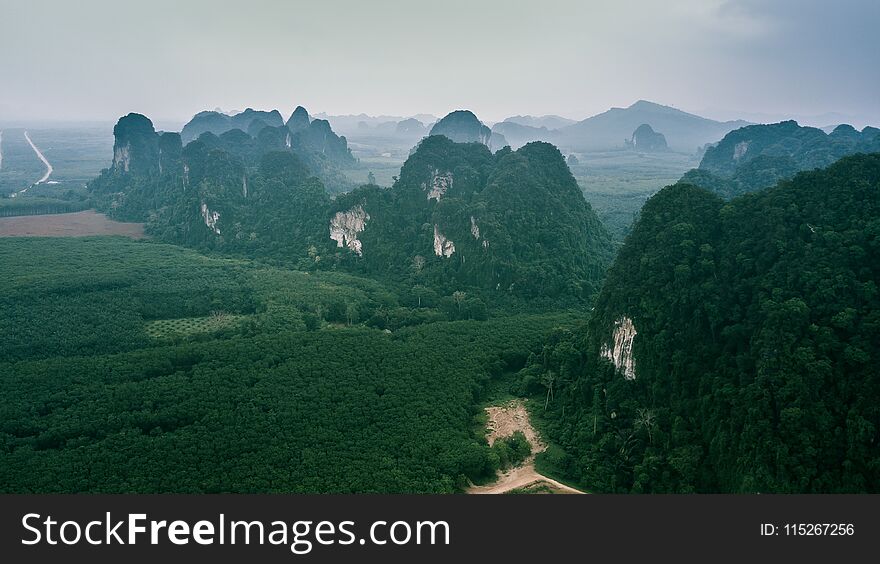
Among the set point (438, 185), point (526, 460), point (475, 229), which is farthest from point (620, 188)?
point (526, 460)

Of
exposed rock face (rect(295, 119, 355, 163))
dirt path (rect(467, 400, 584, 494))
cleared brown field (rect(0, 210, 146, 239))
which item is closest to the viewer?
dirt path (rect(467, 400, 584, 494))

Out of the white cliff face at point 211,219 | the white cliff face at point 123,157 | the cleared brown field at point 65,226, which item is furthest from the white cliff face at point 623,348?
the white cliff face at point 123,157

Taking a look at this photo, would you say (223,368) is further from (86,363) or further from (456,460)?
(456,460)

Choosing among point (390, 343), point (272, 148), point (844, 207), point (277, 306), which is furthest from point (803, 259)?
point (272, 148)

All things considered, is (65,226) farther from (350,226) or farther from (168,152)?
(350,226)

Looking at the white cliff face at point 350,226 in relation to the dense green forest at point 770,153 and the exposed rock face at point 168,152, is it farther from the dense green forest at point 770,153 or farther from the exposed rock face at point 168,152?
the exposed rock face at point 168,152

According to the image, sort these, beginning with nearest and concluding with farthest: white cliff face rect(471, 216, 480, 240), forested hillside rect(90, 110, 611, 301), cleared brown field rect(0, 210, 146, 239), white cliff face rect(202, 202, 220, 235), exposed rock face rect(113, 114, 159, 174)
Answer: forested hillside rect(90, 110, 611, 301), white cliff face rect(471, 216, 480, 240), white cliff face rect(202, 202, 220, 235), cleared brown field rect(0, 210, 146, 239), exposed rock face rect(113, 114, 159, 174)

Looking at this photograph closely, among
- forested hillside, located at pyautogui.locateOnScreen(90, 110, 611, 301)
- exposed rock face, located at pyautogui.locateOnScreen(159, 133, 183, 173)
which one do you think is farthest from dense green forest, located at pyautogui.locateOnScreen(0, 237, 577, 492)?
exposed rock face, located at pyautogui.locateOnScreen(159, 133, 183, 173)

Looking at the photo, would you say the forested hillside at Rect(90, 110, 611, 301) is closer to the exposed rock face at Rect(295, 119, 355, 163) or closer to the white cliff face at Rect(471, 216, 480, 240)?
the white cliff face at Rect(471, 216, 480, 240)
